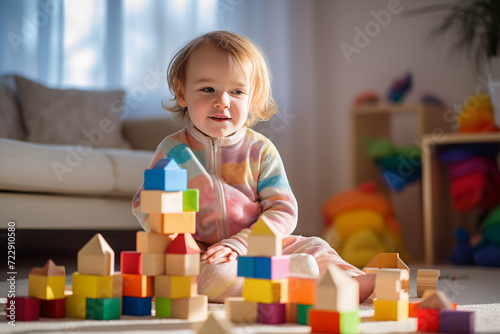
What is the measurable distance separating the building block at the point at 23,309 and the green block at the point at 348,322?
1.60ft

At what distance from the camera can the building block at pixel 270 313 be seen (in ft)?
3.12

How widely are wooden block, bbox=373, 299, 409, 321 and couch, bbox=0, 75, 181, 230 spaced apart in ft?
4.06

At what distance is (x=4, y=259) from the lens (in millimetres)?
2156

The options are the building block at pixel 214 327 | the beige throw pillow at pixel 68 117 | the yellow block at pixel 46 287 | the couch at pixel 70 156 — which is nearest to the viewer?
the building block at pixel 214 327

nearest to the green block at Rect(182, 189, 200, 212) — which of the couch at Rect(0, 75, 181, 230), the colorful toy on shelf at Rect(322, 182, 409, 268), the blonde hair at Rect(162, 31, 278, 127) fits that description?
the blonde hair at Rect(162, 31, 278, 127)

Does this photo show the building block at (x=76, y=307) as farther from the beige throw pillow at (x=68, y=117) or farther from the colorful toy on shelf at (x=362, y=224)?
the beige throw pillow at (x=68, y=117)

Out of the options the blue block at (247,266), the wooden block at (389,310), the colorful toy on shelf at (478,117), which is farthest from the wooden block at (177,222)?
the colorful toy on shelf at (478,117)

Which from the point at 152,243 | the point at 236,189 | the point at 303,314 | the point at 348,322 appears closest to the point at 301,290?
the point at 303,314

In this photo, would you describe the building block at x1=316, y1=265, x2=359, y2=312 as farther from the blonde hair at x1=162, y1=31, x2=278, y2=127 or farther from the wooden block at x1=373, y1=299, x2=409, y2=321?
the blonde hair at x1=162, y1=31, x2=278, y2=127

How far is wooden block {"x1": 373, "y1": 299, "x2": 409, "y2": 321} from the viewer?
998 mm

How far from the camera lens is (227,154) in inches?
56.6

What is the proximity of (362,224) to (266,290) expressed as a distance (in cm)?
154

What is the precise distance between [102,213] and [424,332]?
1.42 meters

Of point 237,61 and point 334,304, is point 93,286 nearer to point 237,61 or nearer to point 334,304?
point 334,304
